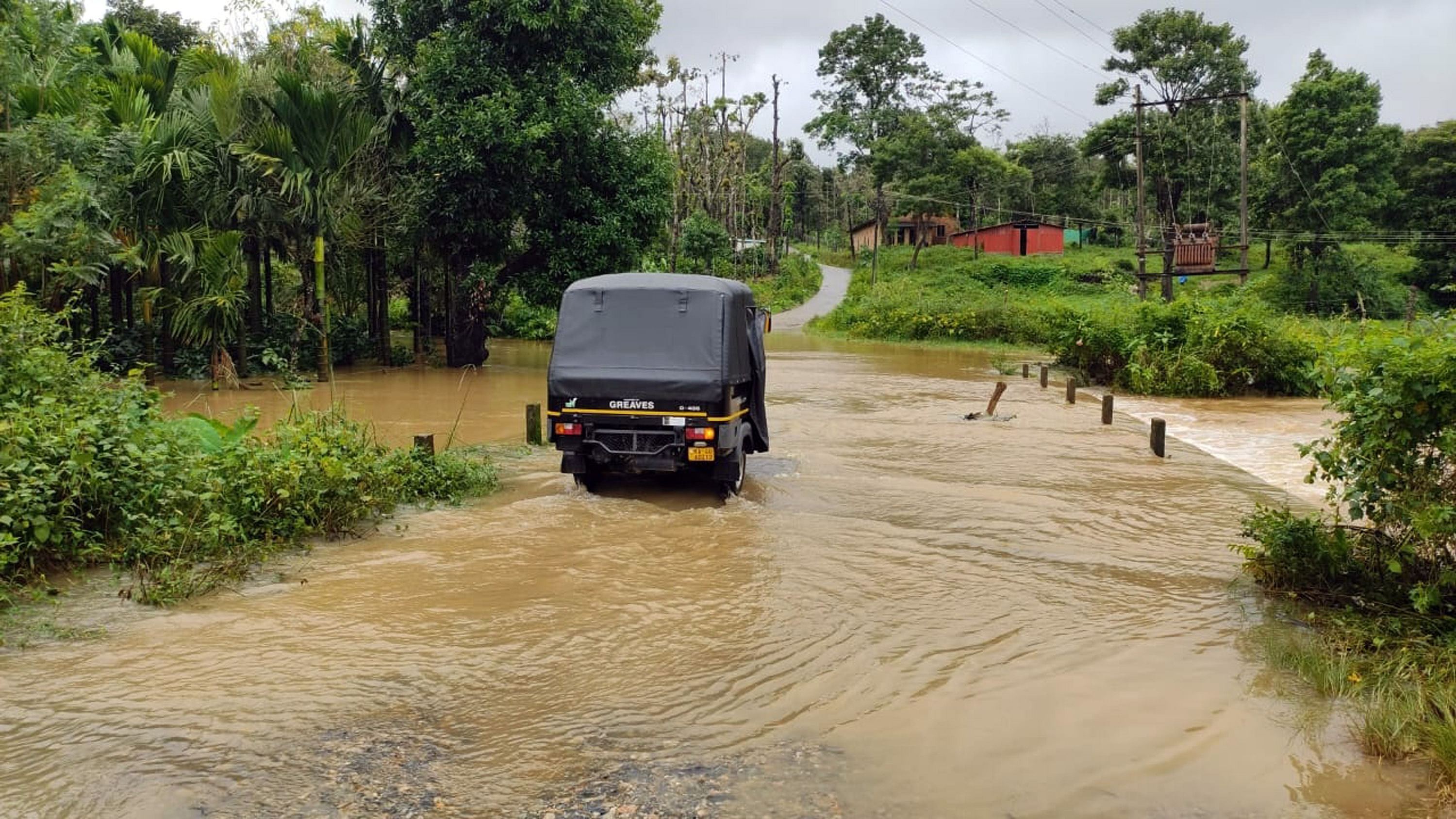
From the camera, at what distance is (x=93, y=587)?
24.1ft

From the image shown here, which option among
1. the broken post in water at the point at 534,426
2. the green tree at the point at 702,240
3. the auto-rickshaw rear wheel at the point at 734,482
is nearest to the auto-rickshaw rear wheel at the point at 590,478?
the auto-rickshaw rear wheel at the point at 734,482

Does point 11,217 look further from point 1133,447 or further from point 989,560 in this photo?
point 1133,447

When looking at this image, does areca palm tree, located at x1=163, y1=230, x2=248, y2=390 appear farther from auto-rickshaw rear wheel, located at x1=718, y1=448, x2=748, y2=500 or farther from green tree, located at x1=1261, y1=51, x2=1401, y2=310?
green tree, located at x1=1261, y1=51, x2=1401, y2=310

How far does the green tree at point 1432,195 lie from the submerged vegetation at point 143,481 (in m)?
47.0

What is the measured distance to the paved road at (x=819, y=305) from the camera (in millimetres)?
48713

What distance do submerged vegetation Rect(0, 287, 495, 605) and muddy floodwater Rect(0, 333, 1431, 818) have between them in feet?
1.26

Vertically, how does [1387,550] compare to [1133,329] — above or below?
below

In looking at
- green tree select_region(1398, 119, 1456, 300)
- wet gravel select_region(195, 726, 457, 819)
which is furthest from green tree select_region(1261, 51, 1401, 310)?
wet gravel select_region(195, 726, 457, 819)

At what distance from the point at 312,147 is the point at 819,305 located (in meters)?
37.6

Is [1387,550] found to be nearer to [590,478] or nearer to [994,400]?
[590,478]

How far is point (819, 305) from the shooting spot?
54.8m

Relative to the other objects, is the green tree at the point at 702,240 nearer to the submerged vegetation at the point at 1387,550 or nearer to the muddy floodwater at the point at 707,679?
the muddy floodwater at the point at 707,679

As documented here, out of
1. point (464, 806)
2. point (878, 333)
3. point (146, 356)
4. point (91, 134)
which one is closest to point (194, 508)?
point (464, 806)

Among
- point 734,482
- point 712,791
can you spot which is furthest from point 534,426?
point 712,791
